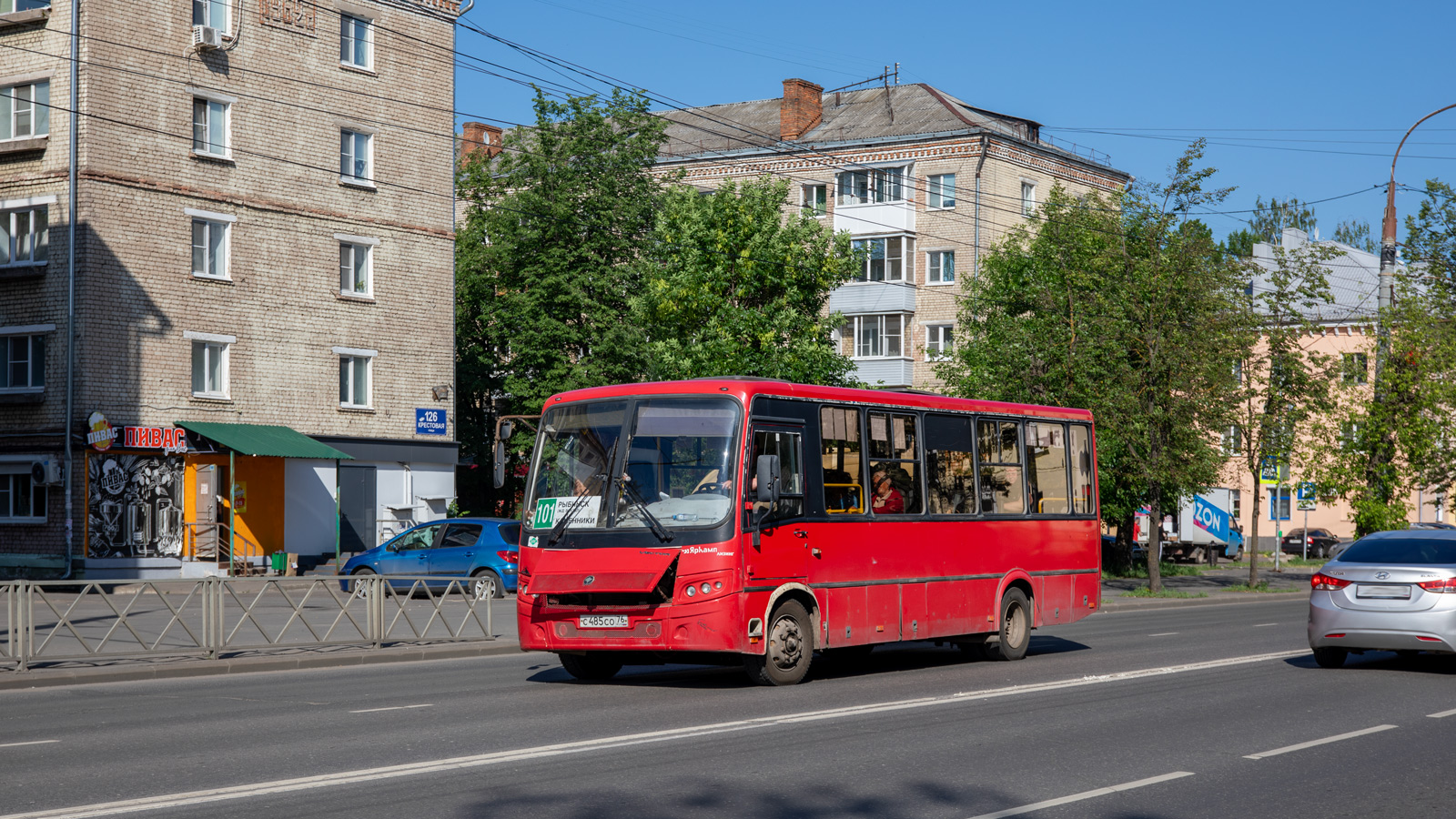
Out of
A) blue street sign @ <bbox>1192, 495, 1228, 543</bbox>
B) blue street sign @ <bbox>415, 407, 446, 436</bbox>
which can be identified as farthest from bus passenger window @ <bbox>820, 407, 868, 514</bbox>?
blue street sign @ <bbox>1192, 495, 1228, 543</bbox>

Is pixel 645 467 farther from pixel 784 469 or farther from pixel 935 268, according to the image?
pixel 935 268

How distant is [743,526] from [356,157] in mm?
28825

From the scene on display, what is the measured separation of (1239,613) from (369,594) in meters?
16.6

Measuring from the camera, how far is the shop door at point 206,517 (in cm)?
3472

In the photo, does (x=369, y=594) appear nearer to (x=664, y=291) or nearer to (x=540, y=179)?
(x=664, y=291)

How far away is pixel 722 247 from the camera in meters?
36.3

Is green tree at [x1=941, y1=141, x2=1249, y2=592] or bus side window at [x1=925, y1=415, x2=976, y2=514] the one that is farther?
green tree at [x1=941, y1=141, x2=1249, y2=592]

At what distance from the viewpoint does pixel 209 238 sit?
35.7 metres

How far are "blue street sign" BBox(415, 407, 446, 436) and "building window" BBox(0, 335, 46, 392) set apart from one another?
400 inches

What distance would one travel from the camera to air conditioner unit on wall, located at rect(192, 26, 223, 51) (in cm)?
3450

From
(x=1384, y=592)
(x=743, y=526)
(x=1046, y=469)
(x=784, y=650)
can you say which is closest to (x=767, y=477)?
(x=743, y=526)

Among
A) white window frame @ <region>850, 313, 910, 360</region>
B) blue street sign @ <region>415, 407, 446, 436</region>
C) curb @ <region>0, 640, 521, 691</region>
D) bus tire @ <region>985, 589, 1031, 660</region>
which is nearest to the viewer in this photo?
curb @ <region>0, 640, 521, 691</region>

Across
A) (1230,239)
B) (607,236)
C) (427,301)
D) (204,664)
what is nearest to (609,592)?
(204,664)

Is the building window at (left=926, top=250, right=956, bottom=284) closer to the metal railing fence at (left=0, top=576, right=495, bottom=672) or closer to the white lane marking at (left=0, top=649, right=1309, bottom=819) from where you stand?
the metal railing fence at (left=0, top=576, right=495, bottom=672)
